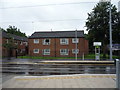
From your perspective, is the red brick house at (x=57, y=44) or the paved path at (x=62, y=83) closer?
the paved path at (x=62, y=83)

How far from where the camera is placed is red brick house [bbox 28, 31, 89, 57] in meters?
36.5

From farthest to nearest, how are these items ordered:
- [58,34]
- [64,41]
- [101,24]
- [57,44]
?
[58,34] < [57,44] < [64,41] < [101,24]

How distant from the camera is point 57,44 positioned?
37406 millimetres

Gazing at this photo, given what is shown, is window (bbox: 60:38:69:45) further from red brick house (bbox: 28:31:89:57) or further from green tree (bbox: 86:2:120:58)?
green tree (bbox: 86:2:120:58)

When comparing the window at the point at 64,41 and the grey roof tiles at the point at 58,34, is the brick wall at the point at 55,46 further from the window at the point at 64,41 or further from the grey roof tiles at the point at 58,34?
the grey roof tiles at the point at 58,34

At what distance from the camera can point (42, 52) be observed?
37906 millimetres

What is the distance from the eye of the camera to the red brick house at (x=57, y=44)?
36.5 meters

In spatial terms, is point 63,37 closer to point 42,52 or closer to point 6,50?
point 42,52

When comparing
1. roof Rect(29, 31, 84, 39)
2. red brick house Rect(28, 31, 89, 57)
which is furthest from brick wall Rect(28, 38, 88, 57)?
roof Rect(29, 31, 84, 39)

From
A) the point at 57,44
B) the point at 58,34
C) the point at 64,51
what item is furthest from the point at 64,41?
the point at 58,34

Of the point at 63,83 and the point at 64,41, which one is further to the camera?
the point at 64,41

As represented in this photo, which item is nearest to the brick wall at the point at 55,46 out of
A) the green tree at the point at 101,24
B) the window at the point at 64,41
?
the window at the point at 64,41

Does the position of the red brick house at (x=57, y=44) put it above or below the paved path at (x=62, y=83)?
above

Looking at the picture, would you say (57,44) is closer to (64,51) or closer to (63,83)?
(64,51)
